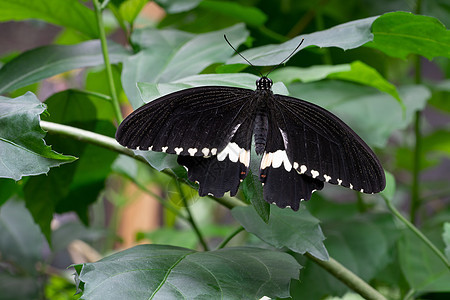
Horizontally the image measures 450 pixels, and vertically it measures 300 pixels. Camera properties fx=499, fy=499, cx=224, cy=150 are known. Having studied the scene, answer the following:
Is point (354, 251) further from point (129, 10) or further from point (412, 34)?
point (129, 10)

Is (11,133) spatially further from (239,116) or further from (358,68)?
(358,68)

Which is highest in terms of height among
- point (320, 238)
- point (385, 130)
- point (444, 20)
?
point (444, 20)

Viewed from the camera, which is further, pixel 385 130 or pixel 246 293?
pixel 385 130

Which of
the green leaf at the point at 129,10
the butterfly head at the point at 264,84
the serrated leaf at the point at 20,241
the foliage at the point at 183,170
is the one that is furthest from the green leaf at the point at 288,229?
the serrated leaf at the point at 20,241

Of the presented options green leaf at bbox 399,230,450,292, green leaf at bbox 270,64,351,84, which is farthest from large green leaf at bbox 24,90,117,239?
green leaf at bbox 399,230,450,292

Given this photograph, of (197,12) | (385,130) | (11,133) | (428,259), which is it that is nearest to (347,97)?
(385,130)
